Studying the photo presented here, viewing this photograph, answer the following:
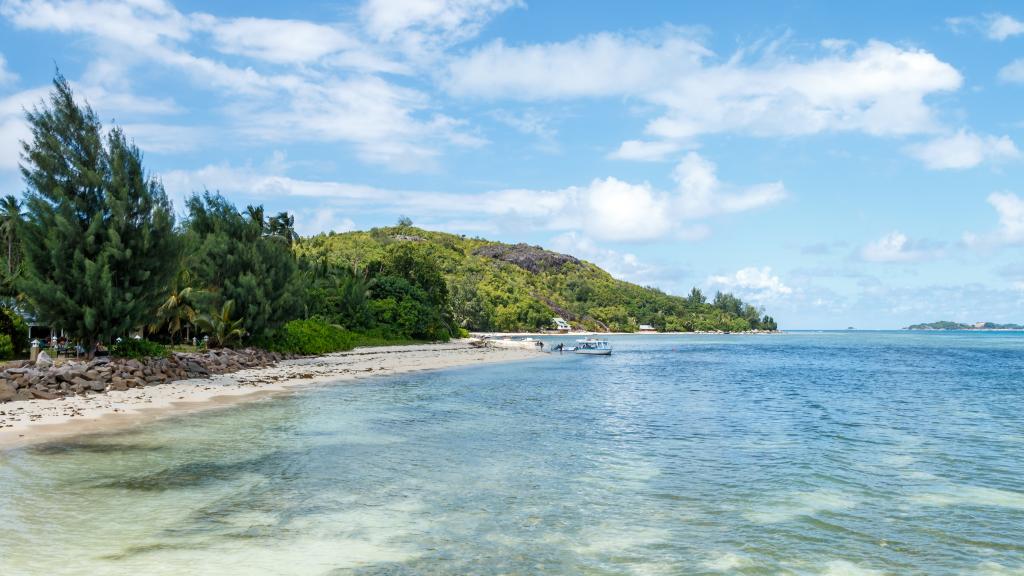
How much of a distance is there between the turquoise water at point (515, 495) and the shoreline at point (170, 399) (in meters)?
1.83

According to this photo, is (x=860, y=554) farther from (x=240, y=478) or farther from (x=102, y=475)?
(x=102, y=475)

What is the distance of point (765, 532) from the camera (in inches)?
459

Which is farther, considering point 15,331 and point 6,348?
point 15,331

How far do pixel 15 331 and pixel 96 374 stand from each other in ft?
35.4

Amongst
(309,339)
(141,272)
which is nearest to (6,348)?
(141,272)

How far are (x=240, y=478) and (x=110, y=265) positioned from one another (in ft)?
76.1

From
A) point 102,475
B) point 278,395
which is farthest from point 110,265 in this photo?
point 102,475

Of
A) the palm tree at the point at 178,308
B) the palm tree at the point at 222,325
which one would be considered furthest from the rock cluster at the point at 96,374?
the palm tree at the point at 178,308

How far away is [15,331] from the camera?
36344mm

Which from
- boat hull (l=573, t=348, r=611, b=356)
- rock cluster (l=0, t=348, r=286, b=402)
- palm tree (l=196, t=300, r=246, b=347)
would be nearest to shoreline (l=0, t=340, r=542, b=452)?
rock cluster (l=0, t=348, r=286, b=402)

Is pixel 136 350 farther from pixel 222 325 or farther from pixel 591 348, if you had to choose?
pixel 591 348

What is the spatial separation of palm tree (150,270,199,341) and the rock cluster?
7.14 metres

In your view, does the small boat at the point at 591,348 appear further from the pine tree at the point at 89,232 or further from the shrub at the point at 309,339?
the pine tree at the point at 89,232

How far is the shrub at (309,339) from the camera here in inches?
2207
